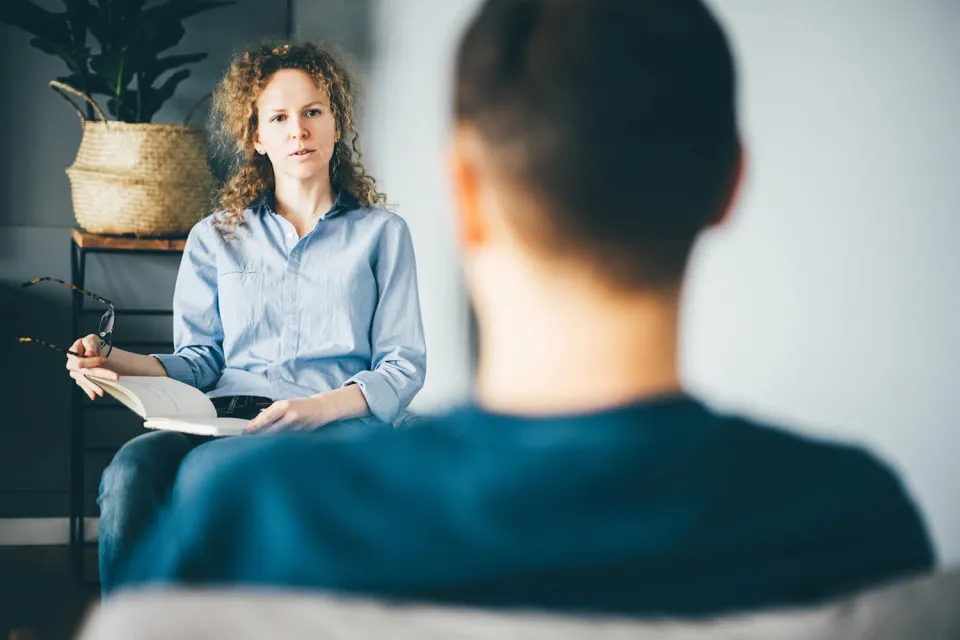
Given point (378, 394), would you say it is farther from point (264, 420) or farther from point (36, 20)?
point (36, 20)

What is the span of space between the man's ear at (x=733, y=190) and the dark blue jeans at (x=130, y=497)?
1.30 m

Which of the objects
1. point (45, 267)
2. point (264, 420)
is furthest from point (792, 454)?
point (45, 267)

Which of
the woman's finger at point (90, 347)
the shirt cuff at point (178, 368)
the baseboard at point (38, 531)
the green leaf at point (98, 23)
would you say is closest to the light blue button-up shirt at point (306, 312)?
the shirt cuff at point (178, 368)

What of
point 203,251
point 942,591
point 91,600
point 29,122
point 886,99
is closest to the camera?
point 942,591

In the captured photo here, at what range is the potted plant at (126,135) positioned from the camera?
7.86 ft

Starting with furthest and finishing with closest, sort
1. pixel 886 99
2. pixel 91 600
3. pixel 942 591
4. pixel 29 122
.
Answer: pixel 29 122
pixel 91 600
pixel 886 99
pixel 942 591

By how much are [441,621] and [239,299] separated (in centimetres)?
157

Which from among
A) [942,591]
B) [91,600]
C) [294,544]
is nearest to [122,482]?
[91,600]

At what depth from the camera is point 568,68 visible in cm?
44

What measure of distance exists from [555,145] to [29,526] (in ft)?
9.18

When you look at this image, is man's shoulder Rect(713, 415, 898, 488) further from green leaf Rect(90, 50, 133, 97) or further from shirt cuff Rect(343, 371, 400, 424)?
green leaf Rect(90, 50, 133, 97)

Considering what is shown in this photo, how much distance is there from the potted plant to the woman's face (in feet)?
1.89

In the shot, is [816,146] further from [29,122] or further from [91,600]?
[29,122]

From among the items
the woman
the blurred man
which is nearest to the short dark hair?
the blurred man
